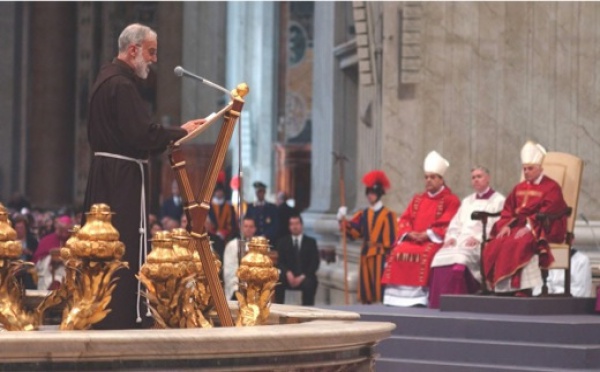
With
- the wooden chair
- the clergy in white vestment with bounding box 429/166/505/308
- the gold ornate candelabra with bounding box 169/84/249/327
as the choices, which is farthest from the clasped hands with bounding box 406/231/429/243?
the gold ornate candelabra with bounding box 169/84/249/327

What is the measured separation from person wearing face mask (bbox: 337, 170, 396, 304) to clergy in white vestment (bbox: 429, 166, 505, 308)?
5.17 feet

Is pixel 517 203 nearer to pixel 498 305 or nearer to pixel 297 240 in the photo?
pixel 498 305

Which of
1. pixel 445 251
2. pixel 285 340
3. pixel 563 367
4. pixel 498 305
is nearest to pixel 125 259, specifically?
pixel 285 340

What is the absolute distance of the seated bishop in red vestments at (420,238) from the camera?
13.6m

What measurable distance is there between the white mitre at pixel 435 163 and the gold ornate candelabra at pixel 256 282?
24.1 feet

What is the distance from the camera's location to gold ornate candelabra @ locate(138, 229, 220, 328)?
614 centimetres

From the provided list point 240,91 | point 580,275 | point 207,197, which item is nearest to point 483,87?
point 580,275

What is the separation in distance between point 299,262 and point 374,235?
0.96 meters

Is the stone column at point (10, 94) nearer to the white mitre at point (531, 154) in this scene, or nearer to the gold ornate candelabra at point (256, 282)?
the white mitre at point (531, 154)

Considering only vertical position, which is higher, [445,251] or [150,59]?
[150,59]

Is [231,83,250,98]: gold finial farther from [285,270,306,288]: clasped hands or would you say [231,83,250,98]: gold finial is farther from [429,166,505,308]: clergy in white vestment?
[285,270,306,288]: clasped hands

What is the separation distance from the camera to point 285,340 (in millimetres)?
5684

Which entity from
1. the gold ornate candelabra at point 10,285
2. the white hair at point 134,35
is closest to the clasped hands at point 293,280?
the white hair at point 134,35

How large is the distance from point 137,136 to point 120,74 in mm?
342
